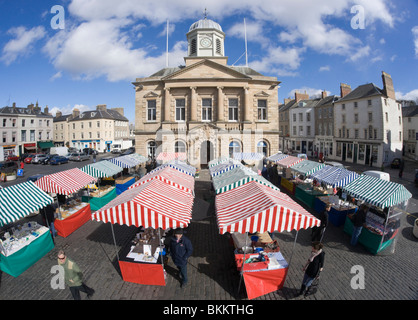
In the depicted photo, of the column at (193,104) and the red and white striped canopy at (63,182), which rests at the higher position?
the column at (193,104)

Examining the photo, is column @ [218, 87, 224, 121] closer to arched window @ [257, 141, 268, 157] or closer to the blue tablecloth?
arched window @ [257, 141, 268, 157]

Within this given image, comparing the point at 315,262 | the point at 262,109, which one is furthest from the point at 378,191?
the point at 262,109

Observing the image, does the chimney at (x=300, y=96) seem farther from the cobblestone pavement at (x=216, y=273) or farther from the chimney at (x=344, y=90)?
the cobblestone pavement at (x=216, y=273)

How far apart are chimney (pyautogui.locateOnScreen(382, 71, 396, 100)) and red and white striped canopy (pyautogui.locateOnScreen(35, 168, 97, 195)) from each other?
120 feet

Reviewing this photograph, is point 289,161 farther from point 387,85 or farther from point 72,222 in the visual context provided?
point 387,85

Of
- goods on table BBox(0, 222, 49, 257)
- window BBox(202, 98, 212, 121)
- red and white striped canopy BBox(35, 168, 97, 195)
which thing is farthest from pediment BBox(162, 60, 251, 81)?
goods on table BBox(0, 222, 49, 257)

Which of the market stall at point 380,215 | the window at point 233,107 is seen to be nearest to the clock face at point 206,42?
the window at point 233,107

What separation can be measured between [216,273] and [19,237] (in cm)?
693

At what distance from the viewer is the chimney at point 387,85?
31.2m

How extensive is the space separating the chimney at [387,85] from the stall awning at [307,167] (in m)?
23.7

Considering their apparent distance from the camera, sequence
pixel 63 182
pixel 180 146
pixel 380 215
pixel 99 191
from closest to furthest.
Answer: pixel 380 215, pixel 63 182, pixel 99 191, pixel 180 146

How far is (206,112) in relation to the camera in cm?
2825

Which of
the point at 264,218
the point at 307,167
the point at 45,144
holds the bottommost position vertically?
the point at 264,218
